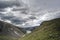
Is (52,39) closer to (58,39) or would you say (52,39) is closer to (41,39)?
(58,39)

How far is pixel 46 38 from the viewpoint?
186625 mm

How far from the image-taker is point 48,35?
19338cm

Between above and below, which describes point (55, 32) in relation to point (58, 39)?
above

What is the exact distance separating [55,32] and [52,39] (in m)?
25.6

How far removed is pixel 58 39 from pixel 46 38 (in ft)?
49.2

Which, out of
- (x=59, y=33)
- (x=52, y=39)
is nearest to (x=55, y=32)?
(x=59, y=33)

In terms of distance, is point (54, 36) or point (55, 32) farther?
point (55, 32)

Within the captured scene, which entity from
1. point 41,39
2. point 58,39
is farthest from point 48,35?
point 58,39

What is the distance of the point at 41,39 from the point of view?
Result: 641 feet

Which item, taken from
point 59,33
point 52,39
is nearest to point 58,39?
point 52,39

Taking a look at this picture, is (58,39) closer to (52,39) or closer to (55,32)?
(52,39)

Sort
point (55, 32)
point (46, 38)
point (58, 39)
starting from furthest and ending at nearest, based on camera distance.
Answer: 1. point (55, 32)
2. point (46, 38)
3. point (58, 39)

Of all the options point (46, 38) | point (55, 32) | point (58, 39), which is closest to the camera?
point (58, 39)

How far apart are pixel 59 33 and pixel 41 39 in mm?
16581
